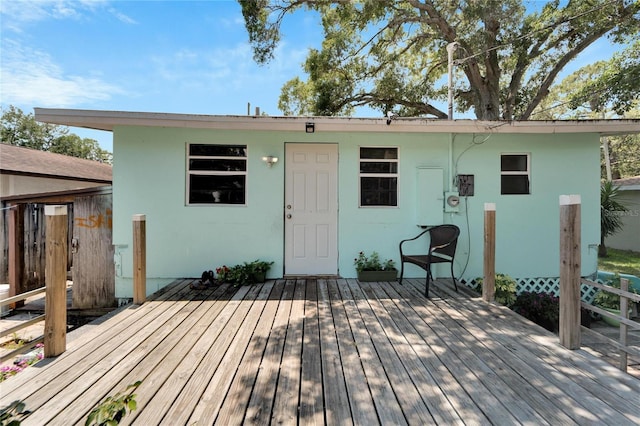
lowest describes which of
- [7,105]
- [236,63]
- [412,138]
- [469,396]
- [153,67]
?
[469,396]

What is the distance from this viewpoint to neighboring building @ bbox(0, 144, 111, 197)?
23.7 feet

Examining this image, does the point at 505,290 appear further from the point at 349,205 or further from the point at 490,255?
the point at 349,205

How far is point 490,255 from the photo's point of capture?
11.4 feet

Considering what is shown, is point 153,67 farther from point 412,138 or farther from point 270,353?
point 270,353

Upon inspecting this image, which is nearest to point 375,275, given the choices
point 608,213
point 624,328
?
point 624,328

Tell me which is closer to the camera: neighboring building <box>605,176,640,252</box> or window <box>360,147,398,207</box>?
window <box>360,147,398,207</box>

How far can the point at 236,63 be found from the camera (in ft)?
28.6

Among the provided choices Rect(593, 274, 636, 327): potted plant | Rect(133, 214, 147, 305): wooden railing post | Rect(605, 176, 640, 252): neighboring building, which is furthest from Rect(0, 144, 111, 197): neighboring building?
Rect(605, 176, 640, 252): neighboring building

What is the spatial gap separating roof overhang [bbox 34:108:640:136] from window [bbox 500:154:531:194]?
19.4 inches

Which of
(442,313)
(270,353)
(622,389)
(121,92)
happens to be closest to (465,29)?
(442,313)

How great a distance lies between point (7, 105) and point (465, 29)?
35.3 metres

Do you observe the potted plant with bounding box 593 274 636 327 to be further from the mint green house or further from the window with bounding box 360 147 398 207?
the window with bounding box 360 147 398 207

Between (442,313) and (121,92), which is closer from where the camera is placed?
(442,313)

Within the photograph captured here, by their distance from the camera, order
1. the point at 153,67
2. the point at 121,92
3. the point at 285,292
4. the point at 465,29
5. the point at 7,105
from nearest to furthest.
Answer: the point at 285,292
the point at 153,67
the point at 465,29
the point at 121,92
the point at 7,105
